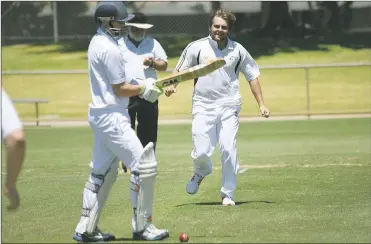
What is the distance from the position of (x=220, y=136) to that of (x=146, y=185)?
341cm

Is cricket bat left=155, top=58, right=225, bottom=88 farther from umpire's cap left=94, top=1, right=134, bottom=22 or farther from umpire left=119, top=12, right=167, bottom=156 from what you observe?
umpire left=119, top=12, right=167, bottom=156


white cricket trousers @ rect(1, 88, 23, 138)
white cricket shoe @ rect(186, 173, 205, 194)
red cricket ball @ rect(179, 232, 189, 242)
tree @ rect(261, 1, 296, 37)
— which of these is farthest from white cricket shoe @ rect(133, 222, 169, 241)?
tree @ rect(261, 1, 296, 37)

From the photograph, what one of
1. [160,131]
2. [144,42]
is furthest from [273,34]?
[144,42]

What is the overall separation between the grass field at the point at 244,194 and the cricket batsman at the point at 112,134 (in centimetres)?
45

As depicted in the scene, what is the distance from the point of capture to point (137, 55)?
47.9 ft

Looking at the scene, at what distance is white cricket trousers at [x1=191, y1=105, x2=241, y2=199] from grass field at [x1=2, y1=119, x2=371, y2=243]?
457mm

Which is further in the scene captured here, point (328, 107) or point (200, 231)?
point (328, 107)

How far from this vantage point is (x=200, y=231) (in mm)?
10172

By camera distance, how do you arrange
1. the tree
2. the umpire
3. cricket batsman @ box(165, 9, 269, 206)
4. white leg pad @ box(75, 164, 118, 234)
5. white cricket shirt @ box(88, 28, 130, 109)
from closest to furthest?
white cricket shirt @ box(88, 28, 130, 109) → white leg pad @ box(75, 164, 118, 234) → cricket batsman @ box(165, 9, 269, 206) → the umpire → the tree

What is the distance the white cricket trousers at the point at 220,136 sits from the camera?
493 inches

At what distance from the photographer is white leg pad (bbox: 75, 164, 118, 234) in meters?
9.45

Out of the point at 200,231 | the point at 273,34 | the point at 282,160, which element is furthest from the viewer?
the point at 273,34

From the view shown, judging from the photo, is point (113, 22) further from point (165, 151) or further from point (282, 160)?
point (165, 151)

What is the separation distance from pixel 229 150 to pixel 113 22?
3.58 m
